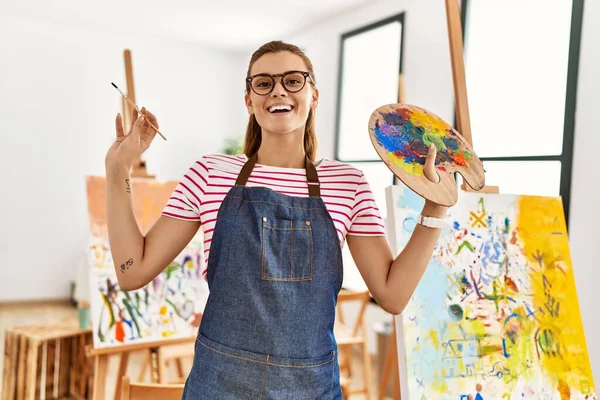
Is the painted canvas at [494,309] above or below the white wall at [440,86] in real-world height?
below

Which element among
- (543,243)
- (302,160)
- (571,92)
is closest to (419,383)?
(543,243)

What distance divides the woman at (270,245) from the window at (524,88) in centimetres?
206

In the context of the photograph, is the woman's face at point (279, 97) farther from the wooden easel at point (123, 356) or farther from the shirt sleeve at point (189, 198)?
the wooden easel at point (123, 356)

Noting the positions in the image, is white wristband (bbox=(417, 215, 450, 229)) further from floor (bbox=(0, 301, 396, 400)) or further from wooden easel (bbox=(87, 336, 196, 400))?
floor (bbox=(0, 301, 396, 400))

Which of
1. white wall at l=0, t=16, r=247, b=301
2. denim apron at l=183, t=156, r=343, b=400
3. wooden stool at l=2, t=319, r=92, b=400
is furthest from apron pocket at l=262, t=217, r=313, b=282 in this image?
white wall at l=0, t=16, r=247, b=301

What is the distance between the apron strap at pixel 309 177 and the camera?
123 centimetres

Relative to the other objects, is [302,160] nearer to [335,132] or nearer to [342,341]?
[342,341]

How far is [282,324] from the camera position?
1143mm

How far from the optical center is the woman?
3.76 feet

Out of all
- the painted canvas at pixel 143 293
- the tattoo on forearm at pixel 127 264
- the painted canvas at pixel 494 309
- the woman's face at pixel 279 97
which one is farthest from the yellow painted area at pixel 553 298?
the painted canvas at pixel 143 293

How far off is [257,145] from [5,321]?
476 centimetres

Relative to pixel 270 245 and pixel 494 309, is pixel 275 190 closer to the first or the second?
pixel 270 245

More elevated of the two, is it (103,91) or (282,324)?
(103,91)

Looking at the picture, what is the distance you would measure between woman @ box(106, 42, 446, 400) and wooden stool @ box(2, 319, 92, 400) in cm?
207
